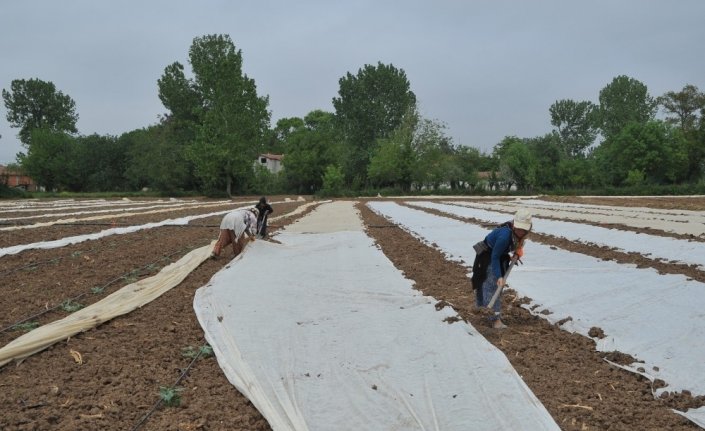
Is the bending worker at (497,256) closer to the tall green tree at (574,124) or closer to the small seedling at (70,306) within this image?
the small seedling at (70,306)

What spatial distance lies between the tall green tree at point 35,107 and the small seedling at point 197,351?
7203 centimetres

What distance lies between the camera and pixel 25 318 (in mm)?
4891

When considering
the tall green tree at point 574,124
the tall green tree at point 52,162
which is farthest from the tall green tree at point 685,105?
the tall green tree at point 52,162

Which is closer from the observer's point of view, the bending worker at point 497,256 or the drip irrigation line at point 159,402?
the drip irrigation line at point 159,402

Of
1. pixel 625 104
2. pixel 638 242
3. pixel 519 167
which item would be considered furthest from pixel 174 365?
pixel 625 104

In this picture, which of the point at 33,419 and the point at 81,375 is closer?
the point at 33,419

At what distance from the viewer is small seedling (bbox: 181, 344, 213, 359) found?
3.94 metres

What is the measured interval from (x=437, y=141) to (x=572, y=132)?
33.5m

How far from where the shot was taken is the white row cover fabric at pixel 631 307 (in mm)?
3488

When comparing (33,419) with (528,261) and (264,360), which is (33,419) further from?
(528,261)

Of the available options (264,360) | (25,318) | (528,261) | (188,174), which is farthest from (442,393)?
(188,174)

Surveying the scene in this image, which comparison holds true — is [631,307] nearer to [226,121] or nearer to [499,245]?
[499,245]

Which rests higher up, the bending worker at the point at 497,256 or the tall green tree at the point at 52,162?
the tall green tree at the point at 52,162

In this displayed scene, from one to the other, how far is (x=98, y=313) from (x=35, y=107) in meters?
75.7
